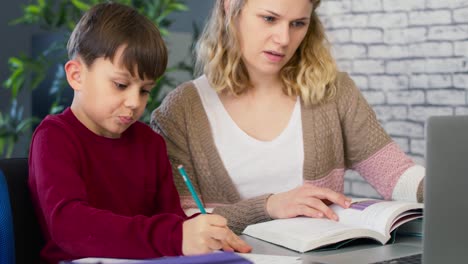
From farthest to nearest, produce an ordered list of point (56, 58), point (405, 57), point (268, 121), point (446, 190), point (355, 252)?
point (405, 57)
point (56, 58)
point (268, 121)
point (355, 252)
point (446, 190)

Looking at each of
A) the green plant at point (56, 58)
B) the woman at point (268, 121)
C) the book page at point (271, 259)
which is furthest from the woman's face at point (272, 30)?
the green plant at point (56, 58)

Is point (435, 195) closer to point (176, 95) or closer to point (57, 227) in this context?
point (57, 227)

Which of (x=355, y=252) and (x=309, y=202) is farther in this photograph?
(x=309, y=202)

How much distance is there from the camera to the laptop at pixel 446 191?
85 cm

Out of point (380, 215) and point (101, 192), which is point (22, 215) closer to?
point (101, 192)

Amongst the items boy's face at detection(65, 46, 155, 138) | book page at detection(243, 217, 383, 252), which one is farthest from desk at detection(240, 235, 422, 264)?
boy's face at detection(65, 46, 155, 138)

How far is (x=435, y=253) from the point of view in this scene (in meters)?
0.87

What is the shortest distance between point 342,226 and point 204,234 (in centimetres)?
35

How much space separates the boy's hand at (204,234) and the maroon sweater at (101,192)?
0.06 feet

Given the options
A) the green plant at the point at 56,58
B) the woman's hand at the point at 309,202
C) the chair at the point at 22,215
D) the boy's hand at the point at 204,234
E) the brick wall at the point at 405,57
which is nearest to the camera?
the boy's hand at the point at 204,234

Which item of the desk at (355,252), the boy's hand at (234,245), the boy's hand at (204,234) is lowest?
the desk at (355,252)

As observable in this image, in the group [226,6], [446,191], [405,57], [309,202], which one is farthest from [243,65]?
[405,57]

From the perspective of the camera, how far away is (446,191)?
86cm

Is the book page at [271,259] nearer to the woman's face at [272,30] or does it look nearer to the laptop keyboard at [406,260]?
the laptop keyboard at [406,260]
